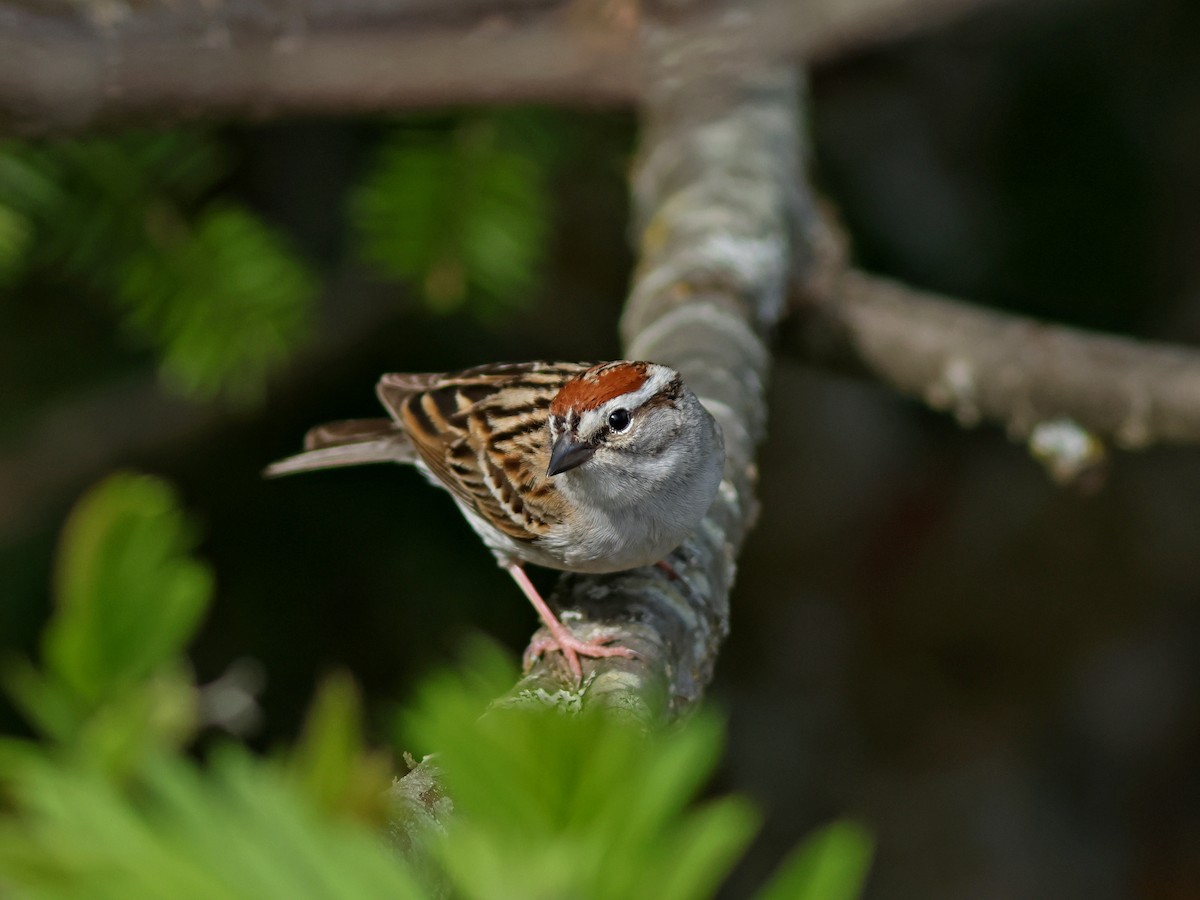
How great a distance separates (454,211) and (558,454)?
0.37 m

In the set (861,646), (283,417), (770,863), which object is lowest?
(770,863)

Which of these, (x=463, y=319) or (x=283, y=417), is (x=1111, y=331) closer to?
(x=463, y=319)

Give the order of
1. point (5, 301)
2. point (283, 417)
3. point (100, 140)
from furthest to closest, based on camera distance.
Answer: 1. point (283, 417)
2. point (5, 301)
3. point (100, 140)

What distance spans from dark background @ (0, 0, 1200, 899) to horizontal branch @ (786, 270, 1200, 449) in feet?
1.39

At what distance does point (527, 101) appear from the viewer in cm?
152

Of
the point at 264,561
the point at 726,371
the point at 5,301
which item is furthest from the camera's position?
the point at 264,561

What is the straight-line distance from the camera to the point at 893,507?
2.70 metres

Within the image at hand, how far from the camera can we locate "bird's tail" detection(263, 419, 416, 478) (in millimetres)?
1735

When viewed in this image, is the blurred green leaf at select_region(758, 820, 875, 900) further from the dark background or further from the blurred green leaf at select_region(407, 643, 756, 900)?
the dark background

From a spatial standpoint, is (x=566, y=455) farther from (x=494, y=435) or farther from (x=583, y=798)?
(x=583, y=798)

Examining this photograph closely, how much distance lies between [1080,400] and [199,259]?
111 cm

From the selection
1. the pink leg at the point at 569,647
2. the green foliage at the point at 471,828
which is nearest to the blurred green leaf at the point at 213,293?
the pink leg at the point at 569,647

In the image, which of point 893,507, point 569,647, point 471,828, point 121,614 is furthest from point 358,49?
point 893,507

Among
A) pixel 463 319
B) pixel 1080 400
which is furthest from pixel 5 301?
pixel 1080 400
